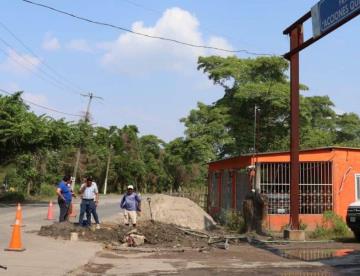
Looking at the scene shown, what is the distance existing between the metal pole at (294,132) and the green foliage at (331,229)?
179 cm

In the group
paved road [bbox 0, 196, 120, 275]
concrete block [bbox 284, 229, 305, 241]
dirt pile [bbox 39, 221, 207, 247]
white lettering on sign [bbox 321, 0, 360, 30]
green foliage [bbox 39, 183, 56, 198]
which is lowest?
paved road [bbox 0, 196, 120, 275]

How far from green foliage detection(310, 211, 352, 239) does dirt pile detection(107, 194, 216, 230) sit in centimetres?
413

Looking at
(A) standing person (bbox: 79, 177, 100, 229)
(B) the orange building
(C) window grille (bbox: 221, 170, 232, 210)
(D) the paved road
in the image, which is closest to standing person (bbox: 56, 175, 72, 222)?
(A) standing person (bbox: 79, 177, 100, 229)

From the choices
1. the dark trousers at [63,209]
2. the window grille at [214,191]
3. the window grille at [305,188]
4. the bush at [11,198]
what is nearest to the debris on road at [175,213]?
the window grille at [305,188]

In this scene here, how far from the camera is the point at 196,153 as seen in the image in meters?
45.9

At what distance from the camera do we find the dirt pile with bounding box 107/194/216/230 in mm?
21531

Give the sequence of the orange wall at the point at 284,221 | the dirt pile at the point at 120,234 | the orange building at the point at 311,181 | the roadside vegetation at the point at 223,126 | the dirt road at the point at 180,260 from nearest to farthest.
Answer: the dirt road at the point at 180,260 → the dirt pile at the point at 120,234 → the orange wall at the point at 284,221 → the orange building at the point at 311,181 → the roadside vegetation at the point at 223,126

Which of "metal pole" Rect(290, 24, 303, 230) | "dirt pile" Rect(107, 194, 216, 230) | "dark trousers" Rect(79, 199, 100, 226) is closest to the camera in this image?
"dark trousers" Rect(79, 199, 100, 226)

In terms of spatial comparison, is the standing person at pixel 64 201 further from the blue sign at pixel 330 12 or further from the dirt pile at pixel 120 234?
the blue sign at pixel 330 12

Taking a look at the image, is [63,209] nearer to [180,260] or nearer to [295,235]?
[180,260]

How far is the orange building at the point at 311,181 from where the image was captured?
22516mm

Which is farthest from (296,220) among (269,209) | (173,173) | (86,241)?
(173,173)

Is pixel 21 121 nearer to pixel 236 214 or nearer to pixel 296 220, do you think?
pixel 236 214

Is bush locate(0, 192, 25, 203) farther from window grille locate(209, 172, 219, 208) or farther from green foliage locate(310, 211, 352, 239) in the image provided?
green foliage locate(310, 211, 352, 239)
